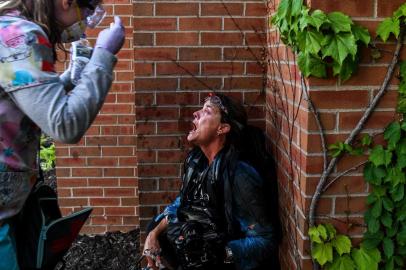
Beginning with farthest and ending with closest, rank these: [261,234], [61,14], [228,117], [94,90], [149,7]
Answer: [149,7] → [228,117] → [261,234] → [61,14] → [94,90]

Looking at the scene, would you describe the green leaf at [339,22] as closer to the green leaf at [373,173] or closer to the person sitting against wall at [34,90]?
the green leaf at [373,173]

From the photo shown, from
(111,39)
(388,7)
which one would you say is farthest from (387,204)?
(111,39)

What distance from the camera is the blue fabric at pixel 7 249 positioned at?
1640 mm

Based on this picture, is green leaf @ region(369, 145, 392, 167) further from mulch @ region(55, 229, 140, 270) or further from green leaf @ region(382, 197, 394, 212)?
mulch @ region(55, 229, 140, 270)

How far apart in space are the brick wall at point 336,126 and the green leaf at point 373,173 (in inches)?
1.4

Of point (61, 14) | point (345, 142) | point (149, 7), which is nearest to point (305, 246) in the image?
→ point (345, 142)

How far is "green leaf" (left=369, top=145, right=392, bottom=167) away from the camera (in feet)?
6.61

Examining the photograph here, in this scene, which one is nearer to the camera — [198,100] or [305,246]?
[305,246]

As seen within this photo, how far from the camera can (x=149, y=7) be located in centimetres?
292

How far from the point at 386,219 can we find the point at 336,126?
1.49 ft

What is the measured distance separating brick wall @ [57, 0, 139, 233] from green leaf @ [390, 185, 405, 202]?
2.57m

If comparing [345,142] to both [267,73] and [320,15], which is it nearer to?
[320,15]

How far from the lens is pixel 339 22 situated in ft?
6.36

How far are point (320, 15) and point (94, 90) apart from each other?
0.96 m
